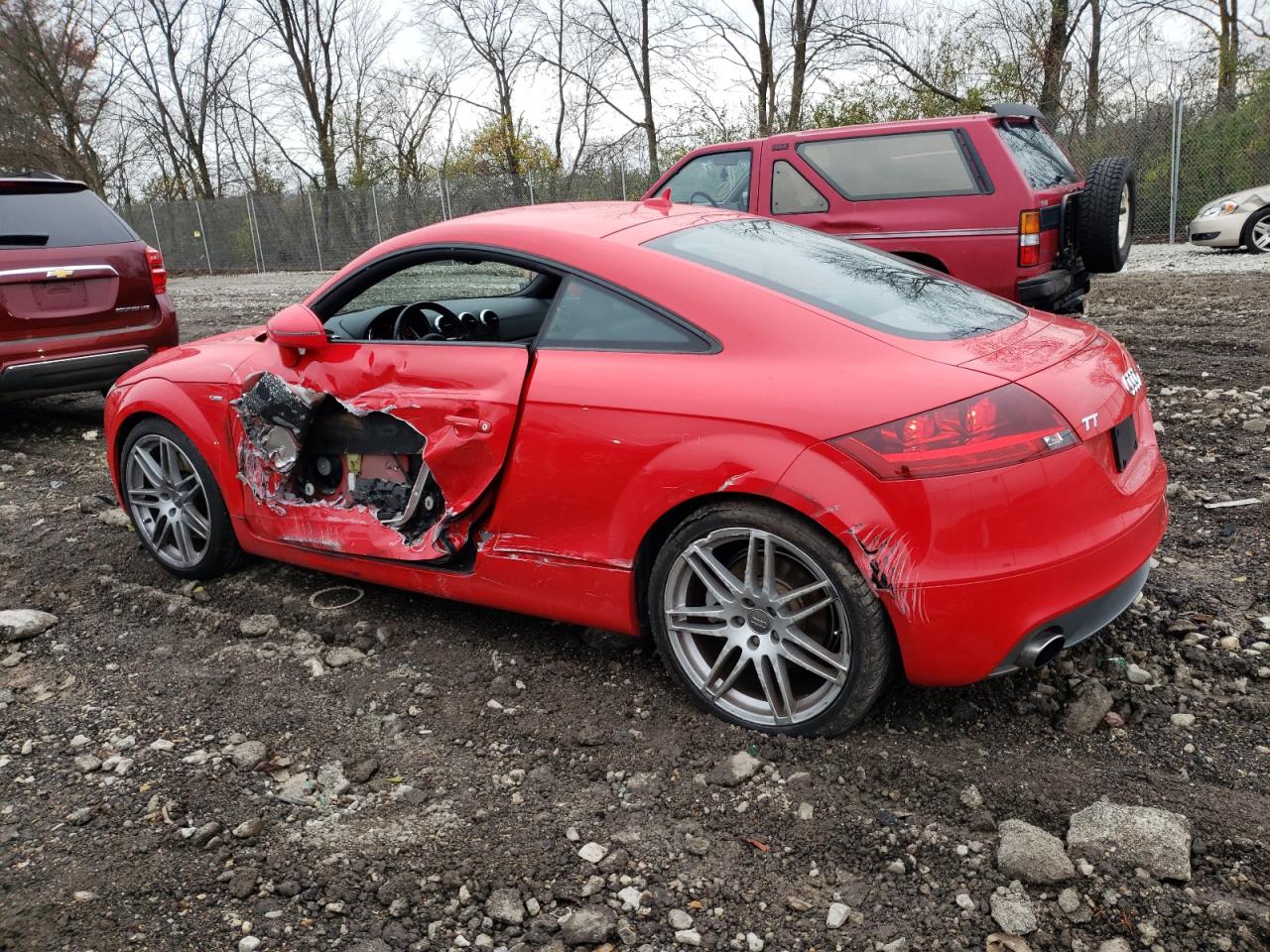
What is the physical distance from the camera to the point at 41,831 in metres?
2.67

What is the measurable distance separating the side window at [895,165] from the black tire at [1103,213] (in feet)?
2.68

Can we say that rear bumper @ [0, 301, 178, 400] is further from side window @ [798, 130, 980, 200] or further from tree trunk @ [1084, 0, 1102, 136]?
tree trunk @ [1084, 0, 1102, 136]

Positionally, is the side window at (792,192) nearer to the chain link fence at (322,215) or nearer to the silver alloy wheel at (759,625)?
the silver alloy wheel at (759,625)

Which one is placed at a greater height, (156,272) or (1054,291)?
(156,272)

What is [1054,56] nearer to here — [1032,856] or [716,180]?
[716,180]

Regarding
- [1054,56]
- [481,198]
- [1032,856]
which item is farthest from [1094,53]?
[1032,856]

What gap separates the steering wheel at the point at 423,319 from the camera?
3793mm

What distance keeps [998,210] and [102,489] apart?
240 inches

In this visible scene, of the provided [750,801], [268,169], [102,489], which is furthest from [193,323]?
[268,169]

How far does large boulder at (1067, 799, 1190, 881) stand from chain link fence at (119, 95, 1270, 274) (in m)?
15.4

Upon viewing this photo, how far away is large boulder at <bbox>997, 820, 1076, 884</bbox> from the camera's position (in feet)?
7.44

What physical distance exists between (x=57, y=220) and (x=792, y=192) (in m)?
5.36

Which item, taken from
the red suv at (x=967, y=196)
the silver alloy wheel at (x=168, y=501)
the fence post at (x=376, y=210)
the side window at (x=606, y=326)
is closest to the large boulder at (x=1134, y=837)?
the side window at (x=606, y=326)

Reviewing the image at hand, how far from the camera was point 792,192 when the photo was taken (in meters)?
8.21
